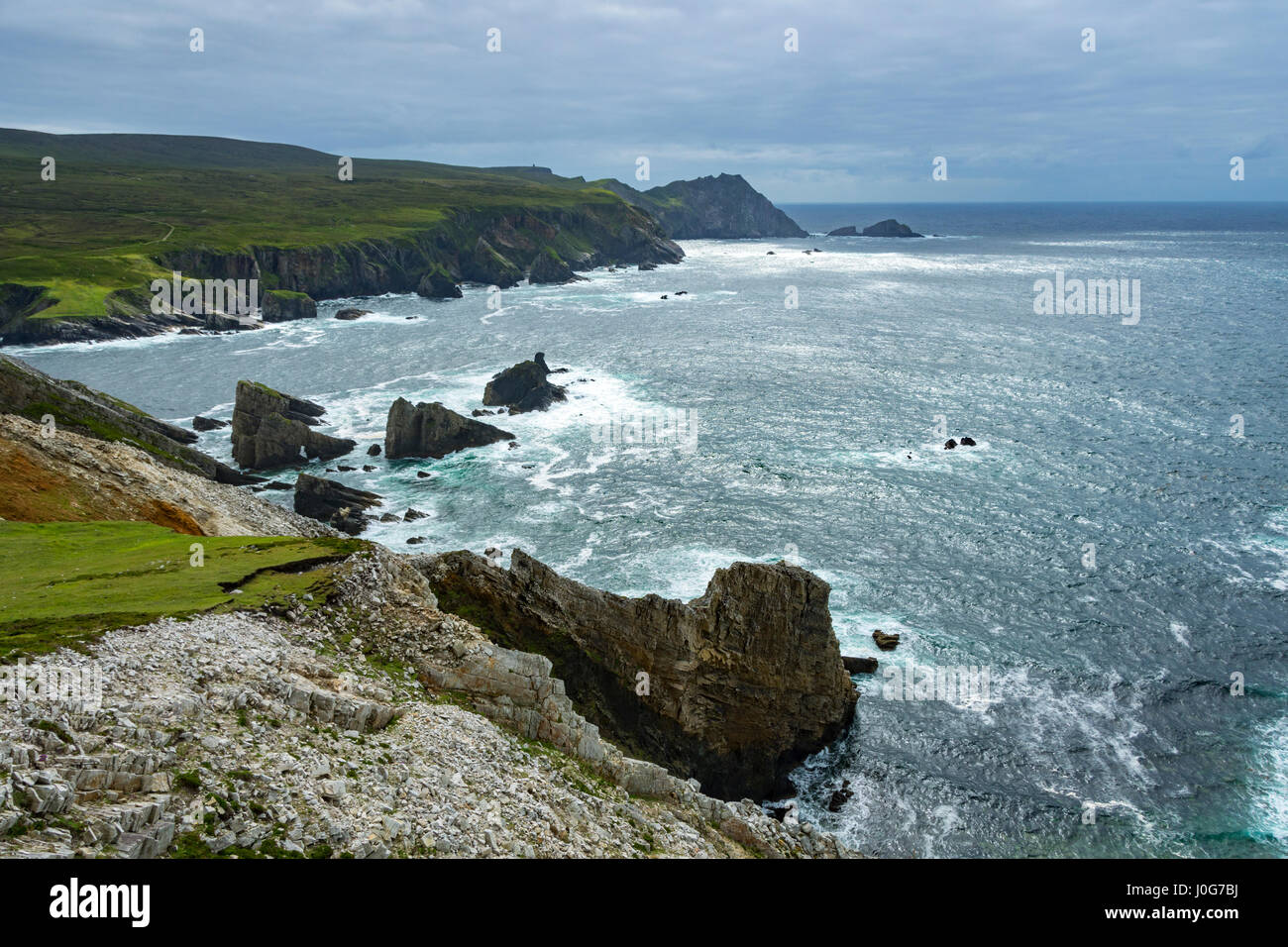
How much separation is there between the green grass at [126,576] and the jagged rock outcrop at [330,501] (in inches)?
1108

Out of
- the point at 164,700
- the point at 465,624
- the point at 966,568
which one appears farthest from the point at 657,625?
the point at 966,568

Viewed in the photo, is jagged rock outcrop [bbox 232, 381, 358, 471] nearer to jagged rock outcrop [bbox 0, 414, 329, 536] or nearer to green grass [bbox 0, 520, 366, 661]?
jagged rock outcrop [bbox 0, 414, 329, 536]

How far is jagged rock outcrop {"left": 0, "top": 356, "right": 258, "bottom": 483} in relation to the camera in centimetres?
5609

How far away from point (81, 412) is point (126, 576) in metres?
34.5

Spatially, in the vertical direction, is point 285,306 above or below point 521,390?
above

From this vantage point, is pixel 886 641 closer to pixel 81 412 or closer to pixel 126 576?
pixel 126 576

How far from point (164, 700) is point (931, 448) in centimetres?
7902

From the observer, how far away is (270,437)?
83.1m

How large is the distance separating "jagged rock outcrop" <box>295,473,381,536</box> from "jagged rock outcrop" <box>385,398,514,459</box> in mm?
13162

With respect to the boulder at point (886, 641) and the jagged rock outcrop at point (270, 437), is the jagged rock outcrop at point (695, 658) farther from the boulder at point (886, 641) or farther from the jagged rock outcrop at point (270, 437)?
the jagged rock outcrop at point (270, 437)

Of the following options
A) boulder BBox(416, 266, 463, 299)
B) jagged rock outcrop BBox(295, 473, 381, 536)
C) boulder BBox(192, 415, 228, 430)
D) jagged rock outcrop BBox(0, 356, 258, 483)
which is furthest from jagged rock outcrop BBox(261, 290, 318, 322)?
jagged rock outcrop BBox(295, 473, 381, 536)

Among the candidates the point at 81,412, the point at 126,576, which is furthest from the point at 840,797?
the point at 81,412
